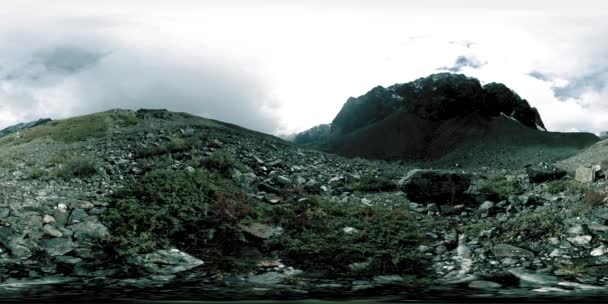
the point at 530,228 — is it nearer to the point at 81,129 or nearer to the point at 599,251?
the point at 599,251

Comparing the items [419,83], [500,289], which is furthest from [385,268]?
[419,83]

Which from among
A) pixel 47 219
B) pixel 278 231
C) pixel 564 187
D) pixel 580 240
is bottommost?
pixel 580 240

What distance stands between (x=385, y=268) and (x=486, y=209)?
16.0 feet

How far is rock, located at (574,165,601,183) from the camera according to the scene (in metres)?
14.3

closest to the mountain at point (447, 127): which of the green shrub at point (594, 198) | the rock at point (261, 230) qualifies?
the green shrub at point (594, 198)

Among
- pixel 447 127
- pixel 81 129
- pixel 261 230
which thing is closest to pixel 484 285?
pixel 261 230

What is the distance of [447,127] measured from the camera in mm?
61250

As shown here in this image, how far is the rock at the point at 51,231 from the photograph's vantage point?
9.14 metres

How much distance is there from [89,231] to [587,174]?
13.5 metres

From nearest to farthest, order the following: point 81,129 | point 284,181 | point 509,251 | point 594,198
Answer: point 509,251 → point 594,198 → point 284,181 → point 81,129

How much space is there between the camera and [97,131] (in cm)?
2130

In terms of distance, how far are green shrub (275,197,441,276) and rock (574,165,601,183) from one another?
6052 mm

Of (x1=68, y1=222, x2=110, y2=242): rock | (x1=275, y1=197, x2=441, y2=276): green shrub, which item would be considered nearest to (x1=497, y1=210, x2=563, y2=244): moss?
(x1=275, y1=197, x2=441, y2=276): green shrub

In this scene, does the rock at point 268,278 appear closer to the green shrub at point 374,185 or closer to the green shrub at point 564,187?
the green shrub at point 374,185
